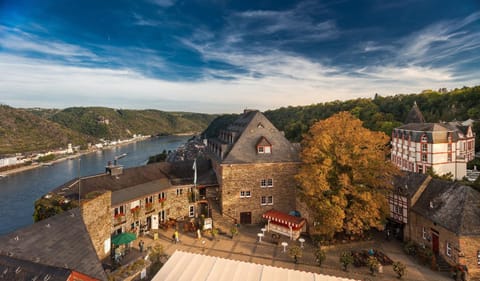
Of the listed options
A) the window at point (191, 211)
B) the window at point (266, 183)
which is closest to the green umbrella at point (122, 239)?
the window at point (191, 211)

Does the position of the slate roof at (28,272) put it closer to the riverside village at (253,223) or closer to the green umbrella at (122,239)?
the riverside village at (253,223)

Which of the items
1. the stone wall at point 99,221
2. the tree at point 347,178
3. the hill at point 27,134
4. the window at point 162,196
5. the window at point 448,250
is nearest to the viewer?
the stone wall at point 99,221

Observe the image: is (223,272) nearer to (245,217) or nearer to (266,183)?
(245,217)

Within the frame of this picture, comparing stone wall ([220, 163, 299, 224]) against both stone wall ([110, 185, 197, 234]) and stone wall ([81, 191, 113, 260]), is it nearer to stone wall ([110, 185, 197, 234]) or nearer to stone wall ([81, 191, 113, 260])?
stone wall ([110, 185, 197, 234])

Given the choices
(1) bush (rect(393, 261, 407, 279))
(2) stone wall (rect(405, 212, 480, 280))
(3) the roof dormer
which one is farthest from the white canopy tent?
(3) the roof dormer

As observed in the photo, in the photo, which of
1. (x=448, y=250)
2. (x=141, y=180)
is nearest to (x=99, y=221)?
(x=141, y=180)
